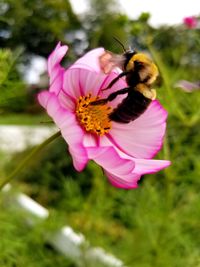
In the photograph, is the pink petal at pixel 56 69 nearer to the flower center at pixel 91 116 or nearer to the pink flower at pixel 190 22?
the flower center at pixel 91 116

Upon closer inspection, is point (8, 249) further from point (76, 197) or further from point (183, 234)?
point (76, 197)

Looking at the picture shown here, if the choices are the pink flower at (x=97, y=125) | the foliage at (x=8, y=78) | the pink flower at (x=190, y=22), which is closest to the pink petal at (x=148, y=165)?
the pink flower at (x=97, y=125)

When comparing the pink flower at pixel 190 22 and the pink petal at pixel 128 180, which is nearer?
the pink petal at pixel 128 180

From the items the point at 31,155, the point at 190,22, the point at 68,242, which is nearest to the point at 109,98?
the point at 31,155

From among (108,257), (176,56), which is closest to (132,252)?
(108,257)

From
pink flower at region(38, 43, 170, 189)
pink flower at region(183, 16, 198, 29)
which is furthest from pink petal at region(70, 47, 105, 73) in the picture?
pink flower at region(183, 16, 198, 29)

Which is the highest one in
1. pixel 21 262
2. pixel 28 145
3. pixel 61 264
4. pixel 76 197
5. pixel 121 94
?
pixel 121 94

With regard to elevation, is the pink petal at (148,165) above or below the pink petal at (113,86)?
below

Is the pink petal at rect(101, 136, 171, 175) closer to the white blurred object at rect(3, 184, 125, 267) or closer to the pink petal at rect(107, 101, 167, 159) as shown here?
the pink petal at rect(107, 101, 167, 159)
